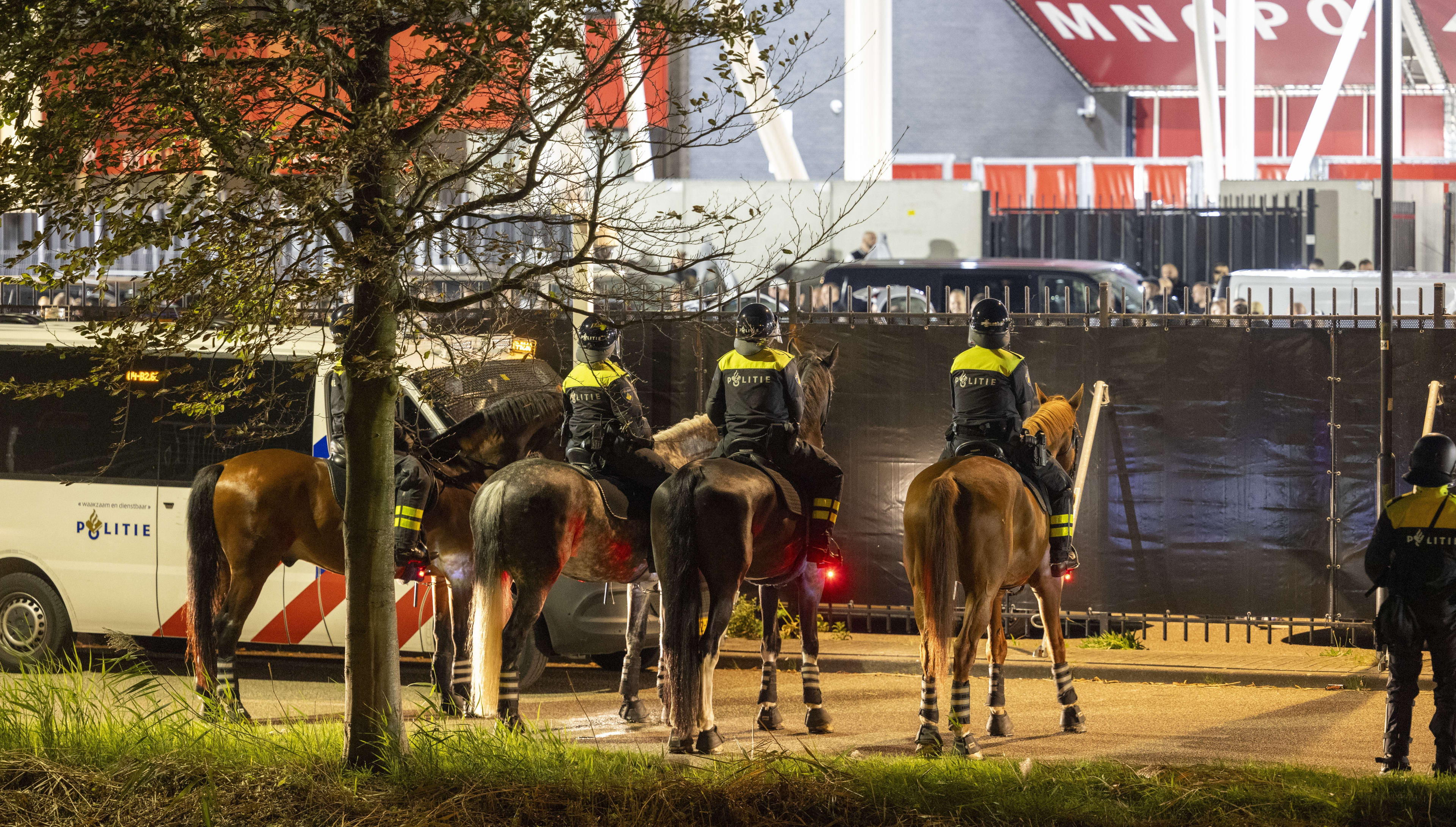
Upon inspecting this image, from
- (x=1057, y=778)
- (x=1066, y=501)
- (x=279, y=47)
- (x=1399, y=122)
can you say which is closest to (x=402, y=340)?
(x=279, y=47)

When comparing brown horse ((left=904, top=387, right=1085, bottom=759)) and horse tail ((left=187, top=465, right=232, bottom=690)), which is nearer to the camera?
brown horse ((left=904, top=387, right=1085, bottom=759))

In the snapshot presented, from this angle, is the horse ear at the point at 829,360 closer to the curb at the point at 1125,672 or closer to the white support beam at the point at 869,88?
the curb at the point at 1125,672

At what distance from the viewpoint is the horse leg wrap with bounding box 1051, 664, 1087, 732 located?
9516mm

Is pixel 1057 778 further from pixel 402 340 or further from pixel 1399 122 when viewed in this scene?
pixel 1399 122

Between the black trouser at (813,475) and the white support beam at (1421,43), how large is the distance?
3456cm

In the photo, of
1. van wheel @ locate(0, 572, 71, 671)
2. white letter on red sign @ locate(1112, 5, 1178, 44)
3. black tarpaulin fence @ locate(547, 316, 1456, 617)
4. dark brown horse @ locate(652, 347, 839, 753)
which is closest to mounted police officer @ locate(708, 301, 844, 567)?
dark brown horse @ locate(652, 347, 839, 753)

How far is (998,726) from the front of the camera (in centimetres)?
939

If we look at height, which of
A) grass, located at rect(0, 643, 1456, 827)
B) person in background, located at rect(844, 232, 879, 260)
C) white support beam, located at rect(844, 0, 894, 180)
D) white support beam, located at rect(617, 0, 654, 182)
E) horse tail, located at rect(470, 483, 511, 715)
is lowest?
grass, located at rect(0, 643, 1456, 827)

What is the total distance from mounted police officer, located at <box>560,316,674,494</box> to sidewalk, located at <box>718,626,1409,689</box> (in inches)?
126

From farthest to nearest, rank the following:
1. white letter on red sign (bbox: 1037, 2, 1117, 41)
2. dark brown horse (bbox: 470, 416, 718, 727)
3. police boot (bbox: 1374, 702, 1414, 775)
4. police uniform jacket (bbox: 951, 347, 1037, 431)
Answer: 1. white letter on red sign (bbox: 1037, 2, 1117, 41)
2. police uniform jacket (bbox: 951, 347, 1037, 431)
3. dark brown horse (bbox: 470, 416, 718, 727)
4. police boot (bbox: 1374, 702, 1414, 775)

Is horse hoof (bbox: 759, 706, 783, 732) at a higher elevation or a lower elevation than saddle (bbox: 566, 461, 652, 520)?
lower

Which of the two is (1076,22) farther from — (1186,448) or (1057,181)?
(1186,448)

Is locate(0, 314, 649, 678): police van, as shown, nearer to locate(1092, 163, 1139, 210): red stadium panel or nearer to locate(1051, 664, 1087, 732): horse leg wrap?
locate(1051, 664, 1087, 732): horse leg wrap

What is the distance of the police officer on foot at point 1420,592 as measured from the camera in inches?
305
